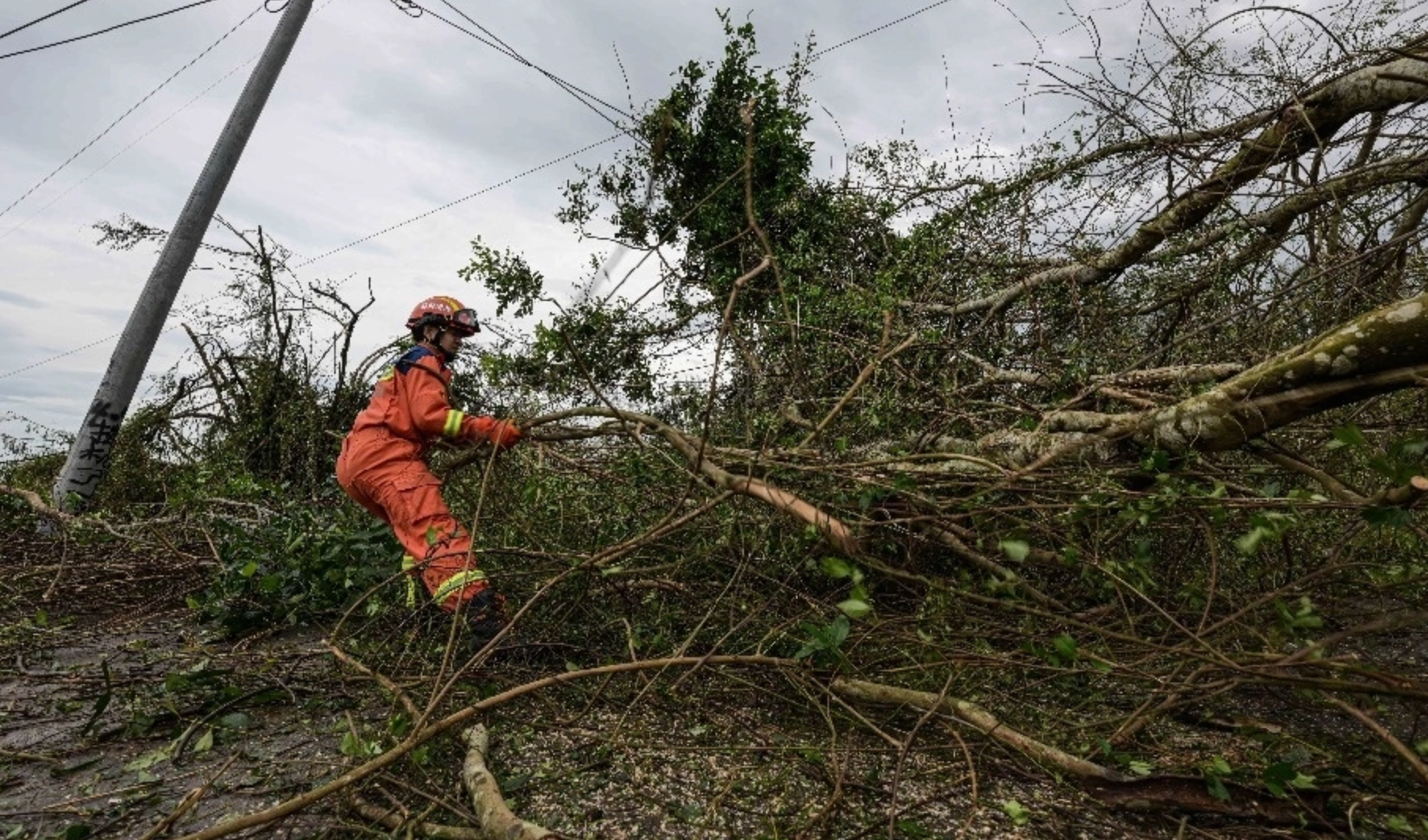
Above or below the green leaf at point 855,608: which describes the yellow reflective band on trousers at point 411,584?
below

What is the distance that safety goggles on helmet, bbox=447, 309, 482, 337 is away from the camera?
4504 mm

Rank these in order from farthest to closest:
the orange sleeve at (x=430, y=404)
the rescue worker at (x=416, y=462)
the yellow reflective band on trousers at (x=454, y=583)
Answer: the orange sleeve at (x=430, y=404)
the rescue worker at (x=416, y=462)
the yellow reflective band on trousers at (x=454, y=583)

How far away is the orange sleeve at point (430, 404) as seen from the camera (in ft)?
13.1

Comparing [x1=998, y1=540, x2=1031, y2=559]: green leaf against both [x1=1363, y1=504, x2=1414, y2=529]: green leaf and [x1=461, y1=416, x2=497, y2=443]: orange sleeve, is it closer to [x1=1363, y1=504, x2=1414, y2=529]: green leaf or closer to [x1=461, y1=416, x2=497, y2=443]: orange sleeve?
[x1=1363, y1=504, x2=1414, y2=529]: green leaf

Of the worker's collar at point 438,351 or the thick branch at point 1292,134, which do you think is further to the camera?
the worker's collar at point 438,351

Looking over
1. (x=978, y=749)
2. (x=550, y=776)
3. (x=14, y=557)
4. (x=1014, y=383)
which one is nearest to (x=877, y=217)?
(x=1014, y=383)

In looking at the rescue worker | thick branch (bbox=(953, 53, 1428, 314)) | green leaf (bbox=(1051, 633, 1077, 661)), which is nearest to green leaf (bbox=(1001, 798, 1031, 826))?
green leaf (bbox=(1051, 633, 1077, 661))

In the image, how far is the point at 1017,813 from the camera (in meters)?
2.18

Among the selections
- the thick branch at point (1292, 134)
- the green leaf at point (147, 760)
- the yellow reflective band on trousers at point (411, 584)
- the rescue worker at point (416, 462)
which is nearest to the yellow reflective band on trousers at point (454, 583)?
the rescue worker at point (416, 462)

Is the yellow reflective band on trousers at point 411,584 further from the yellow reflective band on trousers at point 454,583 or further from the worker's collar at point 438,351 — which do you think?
the worker's collar at point 438,351

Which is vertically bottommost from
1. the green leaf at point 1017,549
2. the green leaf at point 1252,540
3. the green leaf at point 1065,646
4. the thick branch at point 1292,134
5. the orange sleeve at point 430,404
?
the green leaf at point 1065,646

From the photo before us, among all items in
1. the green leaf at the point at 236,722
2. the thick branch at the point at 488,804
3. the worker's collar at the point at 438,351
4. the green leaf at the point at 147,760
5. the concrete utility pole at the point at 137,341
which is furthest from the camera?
the concrete utility pole at the point at 137,341

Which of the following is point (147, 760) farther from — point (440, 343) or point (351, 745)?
point (440, 343)

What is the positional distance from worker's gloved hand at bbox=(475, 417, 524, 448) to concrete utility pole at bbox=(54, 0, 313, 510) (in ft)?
13.1
